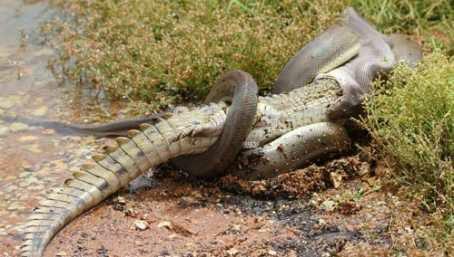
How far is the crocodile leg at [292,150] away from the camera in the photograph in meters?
5.27

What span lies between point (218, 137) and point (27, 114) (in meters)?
1.45

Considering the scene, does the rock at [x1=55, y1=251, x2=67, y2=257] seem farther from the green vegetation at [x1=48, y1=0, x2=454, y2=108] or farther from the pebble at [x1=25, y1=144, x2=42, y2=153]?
the green vegetation at [x1=48, y1=0, x2=454, y2=108]

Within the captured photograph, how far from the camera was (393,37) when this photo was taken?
6527 millimetres

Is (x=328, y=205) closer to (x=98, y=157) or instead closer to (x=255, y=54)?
(x=98, y=157)

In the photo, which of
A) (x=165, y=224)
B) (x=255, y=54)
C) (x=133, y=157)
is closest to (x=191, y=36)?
(x=255, y=54)

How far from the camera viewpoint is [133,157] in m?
5.09

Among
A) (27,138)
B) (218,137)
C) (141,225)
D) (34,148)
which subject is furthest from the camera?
(27,138)

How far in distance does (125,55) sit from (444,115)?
7.55ft

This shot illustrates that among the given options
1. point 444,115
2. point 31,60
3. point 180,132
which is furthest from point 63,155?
point 444,115

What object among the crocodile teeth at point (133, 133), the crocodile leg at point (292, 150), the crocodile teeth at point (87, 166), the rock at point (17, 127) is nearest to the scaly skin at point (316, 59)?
the crocodile leg at point (292, 150)

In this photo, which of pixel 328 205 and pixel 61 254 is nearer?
pixel 61 254

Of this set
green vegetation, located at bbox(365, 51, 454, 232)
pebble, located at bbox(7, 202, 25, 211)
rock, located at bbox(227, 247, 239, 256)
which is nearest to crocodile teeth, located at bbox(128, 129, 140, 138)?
pebble, located at bbox(7, 202, 25, 211)

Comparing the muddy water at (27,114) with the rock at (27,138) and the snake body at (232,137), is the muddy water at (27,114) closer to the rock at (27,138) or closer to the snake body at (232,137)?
the rock at (27,138)

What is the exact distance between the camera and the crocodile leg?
17.3 ft
